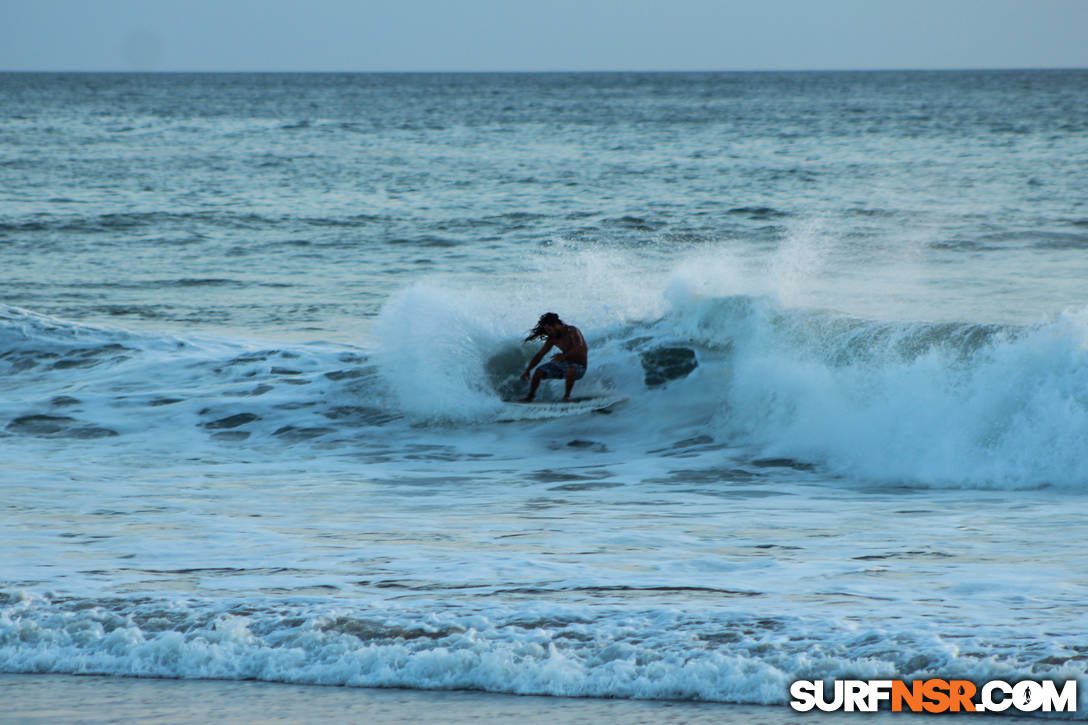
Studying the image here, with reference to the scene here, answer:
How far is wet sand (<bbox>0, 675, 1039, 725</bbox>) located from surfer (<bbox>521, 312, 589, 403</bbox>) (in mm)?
6772

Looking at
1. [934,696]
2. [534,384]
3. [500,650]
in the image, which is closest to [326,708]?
[500,650]

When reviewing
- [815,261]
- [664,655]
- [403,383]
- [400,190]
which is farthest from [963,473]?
[400,190]

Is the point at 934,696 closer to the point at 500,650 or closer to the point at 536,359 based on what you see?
the point at 500,650

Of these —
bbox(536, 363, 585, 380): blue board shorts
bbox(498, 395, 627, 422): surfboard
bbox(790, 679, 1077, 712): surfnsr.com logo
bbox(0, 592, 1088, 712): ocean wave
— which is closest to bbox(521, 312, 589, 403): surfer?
bbox(536, 363, 585, 380): blue board shorts

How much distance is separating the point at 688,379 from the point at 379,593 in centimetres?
661

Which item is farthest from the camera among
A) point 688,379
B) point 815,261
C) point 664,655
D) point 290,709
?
point 815,261

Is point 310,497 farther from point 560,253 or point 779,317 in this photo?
point 560,253

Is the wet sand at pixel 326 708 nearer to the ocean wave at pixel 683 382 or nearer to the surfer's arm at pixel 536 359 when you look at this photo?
the ocean wave at pixel 683 382

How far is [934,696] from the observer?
4594 millimetres

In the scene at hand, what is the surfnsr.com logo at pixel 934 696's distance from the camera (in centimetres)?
451

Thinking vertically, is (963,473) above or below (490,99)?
below

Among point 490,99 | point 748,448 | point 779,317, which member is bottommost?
point 748,448

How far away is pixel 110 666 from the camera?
16.8 ft

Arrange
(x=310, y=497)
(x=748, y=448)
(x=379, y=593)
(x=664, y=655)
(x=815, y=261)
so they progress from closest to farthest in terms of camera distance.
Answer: (x=664, y=655) → (x=379, y=593) → (x=310, y=497) → (x=748, y=448) → (x=815, y=261)
